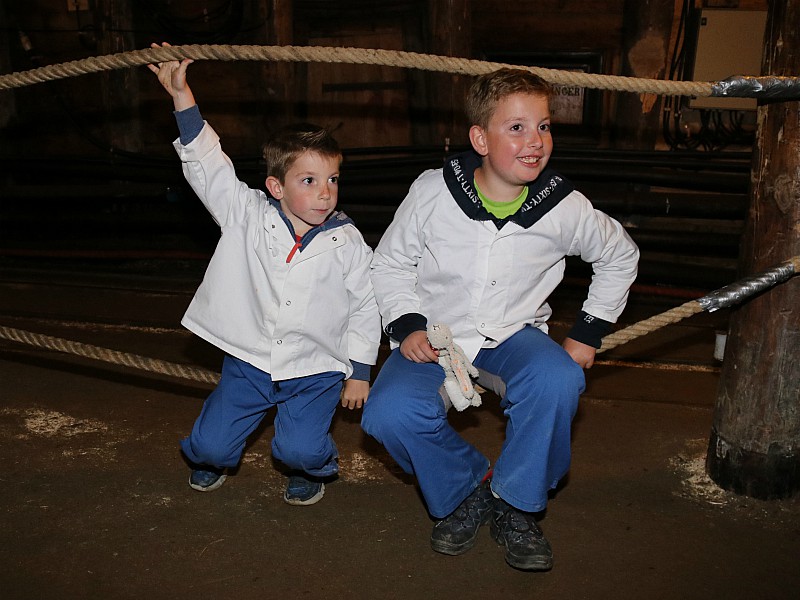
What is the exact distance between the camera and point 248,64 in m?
6.49

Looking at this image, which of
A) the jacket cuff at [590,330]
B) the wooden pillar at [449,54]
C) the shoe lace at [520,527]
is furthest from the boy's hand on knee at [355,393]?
the wooden pillar at [449,54]

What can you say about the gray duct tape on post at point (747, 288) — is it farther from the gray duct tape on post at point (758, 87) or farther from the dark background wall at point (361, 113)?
the dark background wall at point (361, 113)

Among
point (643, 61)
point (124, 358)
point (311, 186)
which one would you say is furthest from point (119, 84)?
point (311, 186)

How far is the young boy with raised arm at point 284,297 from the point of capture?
2342 millimetres

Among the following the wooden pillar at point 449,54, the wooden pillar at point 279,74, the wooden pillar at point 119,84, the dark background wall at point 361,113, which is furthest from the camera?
the wooden pillar at point 119,84

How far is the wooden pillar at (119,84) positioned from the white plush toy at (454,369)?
494 centimetres

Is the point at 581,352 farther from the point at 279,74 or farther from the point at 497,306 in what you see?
the point at 279,74

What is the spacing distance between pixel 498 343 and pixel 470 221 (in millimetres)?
347

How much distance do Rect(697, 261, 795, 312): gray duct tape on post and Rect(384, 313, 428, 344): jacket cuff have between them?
773mm

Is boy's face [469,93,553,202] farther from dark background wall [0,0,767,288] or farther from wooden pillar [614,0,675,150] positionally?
wooden pillar [614,0,675,150]

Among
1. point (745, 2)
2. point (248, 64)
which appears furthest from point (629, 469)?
point (248, 64)

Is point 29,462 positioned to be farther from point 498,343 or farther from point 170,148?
point 170,148

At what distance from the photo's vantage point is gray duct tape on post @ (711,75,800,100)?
2234 millimetres

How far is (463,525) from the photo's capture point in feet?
7.66
